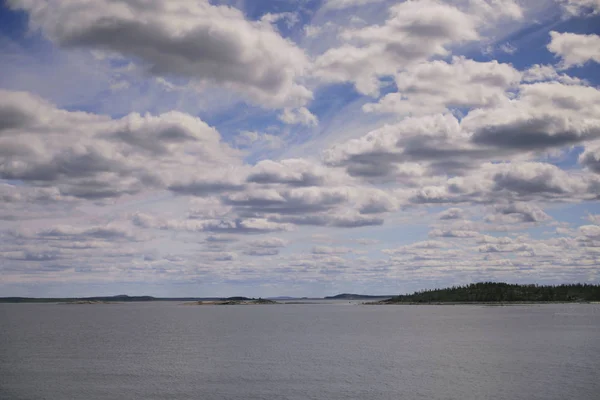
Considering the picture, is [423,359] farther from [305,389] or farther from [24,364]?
[24,364]

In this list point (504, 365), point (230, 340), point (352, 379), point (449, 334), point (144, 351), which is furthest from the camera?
A: point (449, 334)

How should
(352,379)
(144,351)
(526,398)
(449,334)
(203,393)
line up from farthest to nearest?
(449,334) < (144,351) < (352,379) < (203,393) < (526,398)

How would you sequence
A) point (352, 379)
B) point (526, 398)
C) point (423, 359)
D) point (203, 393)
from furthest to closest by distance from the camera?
point (423, 359) → point (352, 379) → point (203, 393) → point (526, 398)

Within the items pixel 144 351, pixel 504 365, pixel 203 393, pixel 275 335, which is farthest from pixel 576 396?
pixel 275 335

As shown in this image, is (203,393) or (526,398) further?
(203,393)

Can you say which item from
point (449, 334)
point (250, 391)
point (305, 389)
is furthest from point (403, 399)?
point (449, 334)

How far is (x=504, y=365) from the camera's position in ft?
282

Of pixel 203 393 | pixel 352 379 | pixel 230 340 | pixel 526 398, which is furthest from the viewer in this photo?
pixel 230 340

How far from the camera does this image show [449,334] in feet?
480

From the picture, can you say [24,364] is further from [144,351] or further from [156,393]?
[156,393]

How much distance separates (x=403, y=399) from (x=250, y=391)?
1751 cm

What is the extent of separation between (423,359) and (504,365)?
13.5 metres

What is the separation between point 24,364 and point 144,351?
24.0 metres

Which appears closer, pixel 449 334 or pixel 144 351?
pixel 144 351
